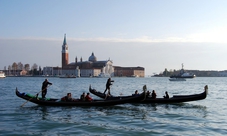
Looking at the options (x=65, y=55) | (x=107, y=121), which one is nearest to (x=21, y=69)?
(x=65, y=55)

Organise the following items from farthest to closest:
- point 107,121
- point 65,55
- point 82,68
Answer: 1. point 82,68
2. point 65,55
3. point 107,121

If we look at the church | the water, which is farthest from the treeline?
the water

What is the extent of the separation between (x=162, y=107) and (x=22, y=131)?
8187mm

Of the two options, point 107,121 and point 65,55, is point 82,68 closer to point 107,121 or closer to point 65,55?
point 65,55

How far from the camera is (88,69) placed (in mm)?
127500

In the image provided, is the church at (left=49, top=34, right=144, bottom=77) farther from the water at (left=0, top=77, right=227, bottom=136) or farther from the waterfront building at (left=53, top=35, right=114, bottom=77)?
the water at (left=0, top=77, right=227, bottom=136)

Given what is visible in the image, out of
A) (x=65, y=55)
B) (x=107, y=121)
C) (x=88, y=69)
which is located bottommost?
(x=107, y=121)

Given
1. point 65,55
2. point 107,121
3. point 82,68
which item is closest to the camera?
point 107,121

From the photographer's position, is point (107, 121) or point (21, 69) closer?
point (107, 121)

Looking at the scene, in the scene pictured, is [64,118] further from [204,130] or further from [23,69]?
[23,69]

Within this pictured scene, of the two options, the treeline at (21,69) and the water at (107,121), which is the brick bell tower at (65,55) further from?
the water at (107,121)

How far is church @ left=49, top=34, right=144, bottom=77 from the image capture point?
125m

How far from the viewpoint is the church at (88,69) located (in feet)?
409

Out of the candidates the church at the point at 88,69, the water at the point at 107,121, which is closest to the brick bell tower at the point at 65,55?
the church at the point at 88,69
